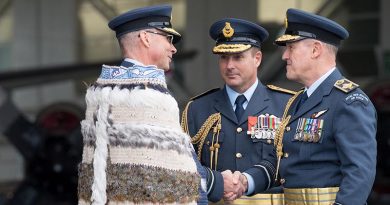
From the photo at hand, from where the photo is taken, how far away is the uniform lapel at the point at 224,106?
5145 mm

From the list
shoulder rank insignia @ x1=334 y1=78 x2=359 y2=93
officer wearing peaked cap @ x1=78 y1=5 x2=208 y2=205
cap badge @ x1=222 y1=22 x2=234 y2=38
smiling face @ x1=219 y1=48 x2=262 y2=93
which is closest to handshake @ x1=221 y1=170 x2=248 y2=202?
officer wearing peaked cap @ x1=78 y1=5 x2=208 y2=205

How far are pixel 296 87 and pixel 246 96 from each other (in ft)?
38.3

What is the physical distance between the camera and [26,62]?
19875 millimetres

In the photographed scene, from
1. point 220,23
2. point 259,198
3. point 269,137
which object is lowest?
point 259,198

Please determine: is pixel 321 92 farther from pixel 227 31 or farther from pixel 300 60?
pixel 227 31

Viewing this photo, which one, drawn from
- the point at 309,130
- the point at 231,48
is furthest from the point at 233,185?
the point at 231,48

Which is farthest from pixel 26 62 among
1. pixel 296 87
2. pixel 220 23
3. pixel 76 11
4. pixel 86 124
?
pixel 86 124

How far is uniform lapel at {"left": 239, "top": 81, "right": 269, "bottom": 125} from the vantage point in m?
5.14

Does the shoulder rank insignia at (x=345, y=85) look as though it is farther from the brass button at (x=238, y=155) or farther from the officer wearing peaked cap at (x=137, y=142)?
the brass button at (x=238, y=155)

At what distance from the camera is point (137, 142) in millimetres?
3734

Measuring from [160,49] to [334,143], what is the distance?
2.71 ft

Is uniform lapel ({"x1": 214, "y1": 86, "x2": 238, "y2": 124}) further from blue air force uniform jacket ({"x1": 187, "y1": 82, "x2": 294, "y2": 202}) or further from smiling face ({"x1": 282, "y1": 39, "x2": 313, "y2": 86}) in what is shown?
smiling face ({"x1": 282, "y1": 39, "x2": 313, "y2": 86})

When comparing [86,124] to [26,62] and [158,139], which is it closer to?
[158,139]

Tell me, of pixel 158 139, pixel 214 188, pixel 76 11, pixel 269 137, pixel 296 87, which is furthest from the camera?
pixel 76 11
